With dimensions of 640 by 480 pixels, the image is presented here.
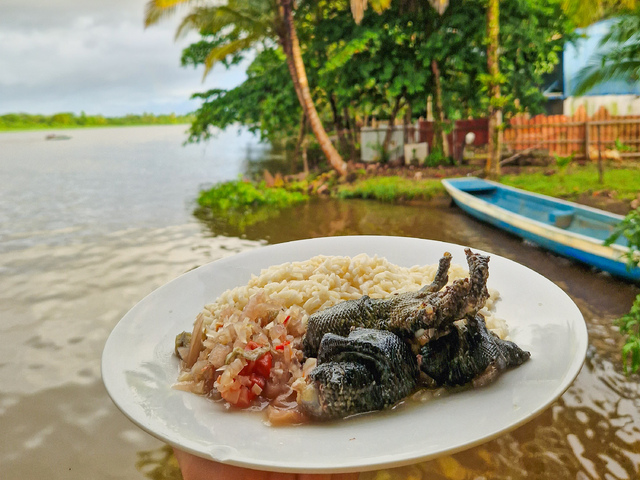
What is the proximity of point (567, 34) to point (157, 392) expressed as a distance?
10469mm

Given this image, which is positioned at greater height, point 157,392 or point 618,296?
point 157,392

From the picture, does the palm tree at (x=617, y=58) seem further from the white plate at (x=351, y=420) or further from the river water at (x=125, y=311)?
the white plate at (x=351, y=420)

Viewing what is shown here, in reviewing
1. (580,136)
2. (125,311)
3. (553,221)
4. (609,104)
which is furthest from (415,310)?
(609,104)

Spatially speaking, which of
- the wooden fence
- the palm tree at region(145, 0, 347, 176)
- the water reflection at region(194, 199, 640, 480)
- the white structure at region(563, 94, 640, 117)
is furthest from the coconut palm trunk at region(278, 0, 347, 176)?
the white structure at region(563, 94, 640, 117)

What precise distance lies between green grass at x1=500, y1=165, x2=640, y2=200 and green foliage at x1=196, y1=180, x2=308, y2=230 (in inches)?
136

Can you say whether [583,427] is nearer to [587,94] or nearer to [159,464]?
[159,464]

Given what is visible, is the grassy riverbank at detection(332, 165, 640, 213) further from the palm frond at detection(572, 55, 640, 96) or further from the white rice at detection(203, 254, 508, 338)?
the white rice at detection(203, 254, 508, 338)

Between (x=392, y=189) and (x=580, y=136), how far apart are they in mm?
4645

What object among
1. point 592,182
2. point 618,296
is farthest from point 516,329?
point 592,182

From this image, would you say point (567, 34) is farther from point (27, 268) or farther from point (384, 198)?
point (27, 268)

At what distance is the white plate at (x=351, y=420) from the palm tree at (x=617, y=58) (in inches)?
261

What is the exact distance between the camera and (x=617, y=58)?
21.5 ft

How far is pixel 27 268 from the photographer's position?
166 inches

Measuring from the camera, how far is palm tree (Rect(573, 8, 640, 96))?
623cm
